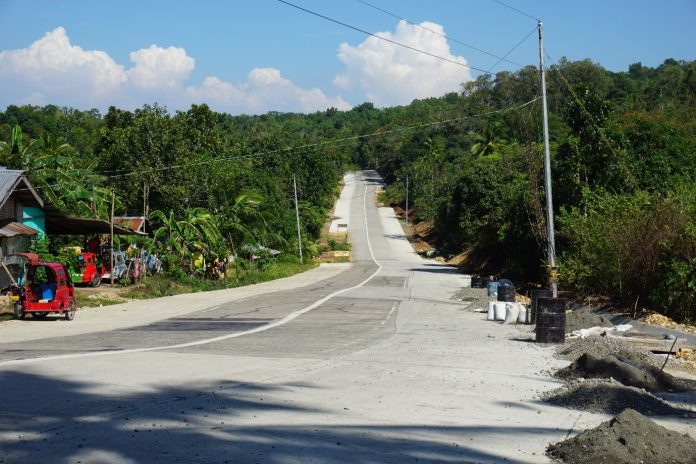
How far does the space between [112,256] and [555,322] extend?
2459cm

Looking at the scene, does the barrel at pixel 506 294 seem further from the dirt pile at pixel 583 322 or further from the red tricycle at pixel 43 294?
the red tricycle at pixel 43 294

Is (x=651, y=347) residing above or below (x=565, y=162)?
below

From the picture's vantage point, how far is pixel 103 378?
40.8 feet

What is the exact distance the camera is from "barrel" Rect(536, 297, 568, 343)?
1994 cm

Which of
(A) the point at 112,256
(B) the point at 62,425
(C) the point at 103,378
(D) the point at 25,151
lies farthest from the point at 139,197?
(B) the point at 62,425

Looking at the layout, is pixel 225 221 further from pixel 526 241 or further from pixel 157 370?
pixel 157 370

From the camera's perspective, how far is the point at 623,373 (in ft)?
44.5

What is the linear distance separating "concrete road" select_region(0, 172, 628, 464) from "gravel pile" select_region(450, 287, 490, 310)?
604 cm

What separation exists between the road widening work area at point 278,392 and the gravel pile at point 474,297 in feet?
19.9

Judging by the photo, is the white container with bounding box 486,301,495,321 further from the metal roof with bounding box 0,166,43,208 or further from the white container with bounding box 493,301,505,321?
the metal roof with bounding box 0,166,43,208

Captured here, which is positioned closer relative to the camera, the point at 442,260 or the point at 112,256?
the point at 112,256

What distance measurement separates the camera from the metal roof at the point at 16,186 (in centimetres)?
3109

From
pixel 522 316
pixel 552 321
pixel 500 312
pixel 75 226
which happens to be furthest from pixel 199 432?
pixel 75 226

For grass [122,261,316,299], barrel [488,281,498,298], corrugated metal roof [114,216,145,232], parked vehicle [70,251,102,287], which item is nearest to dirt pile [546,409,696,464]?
barrel [488,281,498,298]
